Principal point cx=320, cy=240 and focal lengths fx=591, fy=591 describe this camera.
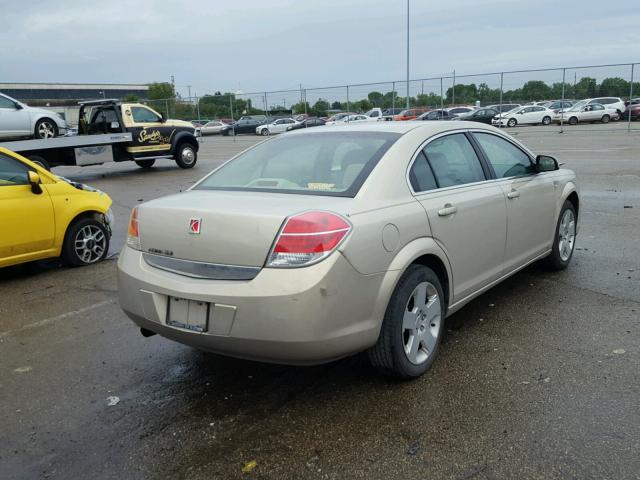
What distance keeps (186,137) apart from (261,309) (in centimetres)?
1702

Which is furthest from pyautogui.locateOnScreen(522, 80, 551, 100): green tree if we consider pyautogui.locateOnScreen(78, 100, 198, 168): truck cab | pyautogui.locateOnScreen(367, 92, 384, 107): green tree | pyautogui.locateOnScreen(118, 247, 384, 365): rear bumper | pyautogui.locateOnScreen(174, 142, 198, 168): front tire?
pyautogui.locateOnScreen(118, 247, 384, 365): rear bumper

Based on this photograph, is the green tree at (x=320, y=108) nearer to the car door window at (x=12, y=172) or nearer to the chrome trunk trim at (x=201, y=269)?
the car door window at (x=12, y=172)

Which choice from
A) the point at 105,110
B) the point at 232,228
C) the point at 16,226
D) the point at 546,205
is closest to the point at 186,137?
the point at 105,110

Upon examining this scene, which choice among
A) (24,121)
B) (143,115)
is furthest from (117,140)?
(24,121)

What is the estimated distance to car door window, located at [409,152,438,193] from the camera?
380 centimetres

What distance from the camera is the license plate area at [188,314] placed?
3203 mm

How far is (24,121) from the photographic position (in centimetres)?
1603

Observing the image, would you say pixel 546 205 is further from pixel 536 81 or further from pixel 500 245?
pixel 536 81

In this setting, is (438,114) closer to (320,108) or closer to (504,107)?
(504,107)

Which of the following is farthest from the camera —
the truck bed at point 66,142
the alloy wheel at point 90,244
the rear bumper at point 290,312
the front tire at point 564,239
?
the truck bed at point 66,142

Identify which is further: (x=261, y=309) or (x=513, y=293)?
(x=513, y=293)

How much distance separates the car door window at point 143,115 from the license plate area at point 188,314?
1552cm

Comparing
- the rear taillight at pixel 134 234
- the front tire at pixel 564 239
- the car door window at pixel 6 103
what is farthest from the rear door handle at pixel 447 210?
the car door window at pixel 6 103

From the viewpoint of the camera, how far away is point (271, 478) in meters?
2.76
